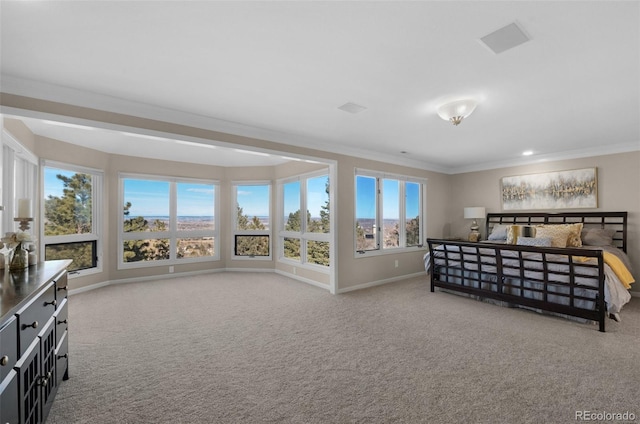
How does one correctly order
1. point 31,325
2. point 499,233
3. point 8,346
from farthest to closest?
point 499,233 < point 31,325 < point 8,346

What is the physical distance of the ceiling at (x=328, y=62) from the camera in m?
1.69

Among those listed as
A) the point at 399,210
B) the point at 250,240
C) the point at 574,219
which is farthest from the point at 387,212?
the point at 574,219

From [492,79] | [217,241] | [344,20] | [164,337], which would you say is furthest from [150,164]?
[492,79]

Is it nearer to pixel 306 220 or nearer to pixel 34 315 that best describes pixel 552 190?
pixel 306 220

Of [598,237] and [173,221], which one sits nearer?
[598,237]

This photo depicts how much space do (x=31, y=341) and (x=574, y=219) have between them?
6.93 meters

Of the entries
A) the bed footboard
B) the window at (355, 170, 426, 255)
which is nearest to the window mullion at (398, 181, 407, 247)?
the window at (355, 170, 426, 255)

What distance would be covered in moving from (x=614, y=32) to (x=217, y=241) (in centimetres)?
648

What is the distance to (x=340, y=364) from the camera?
2.49 m

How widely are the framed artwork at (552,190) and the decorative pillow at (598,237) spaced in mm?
467

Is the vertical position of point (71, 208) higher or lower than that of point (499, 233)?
higher

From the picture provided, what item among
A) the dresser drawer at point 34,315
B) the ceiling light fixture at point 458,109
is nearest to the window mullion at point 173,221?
the dresser drawer at point 34,315

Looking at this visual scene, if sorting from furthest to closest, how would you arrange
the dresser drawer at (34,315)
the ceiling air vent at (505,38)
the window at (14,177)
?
the window at (14,177)
the ceiling air vent at (505,38)
the dresser drawer at (34,315)

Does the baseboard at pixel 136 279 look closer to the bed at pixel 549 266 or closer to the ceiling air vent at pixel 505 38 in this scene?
the bed at pixel 549 266
